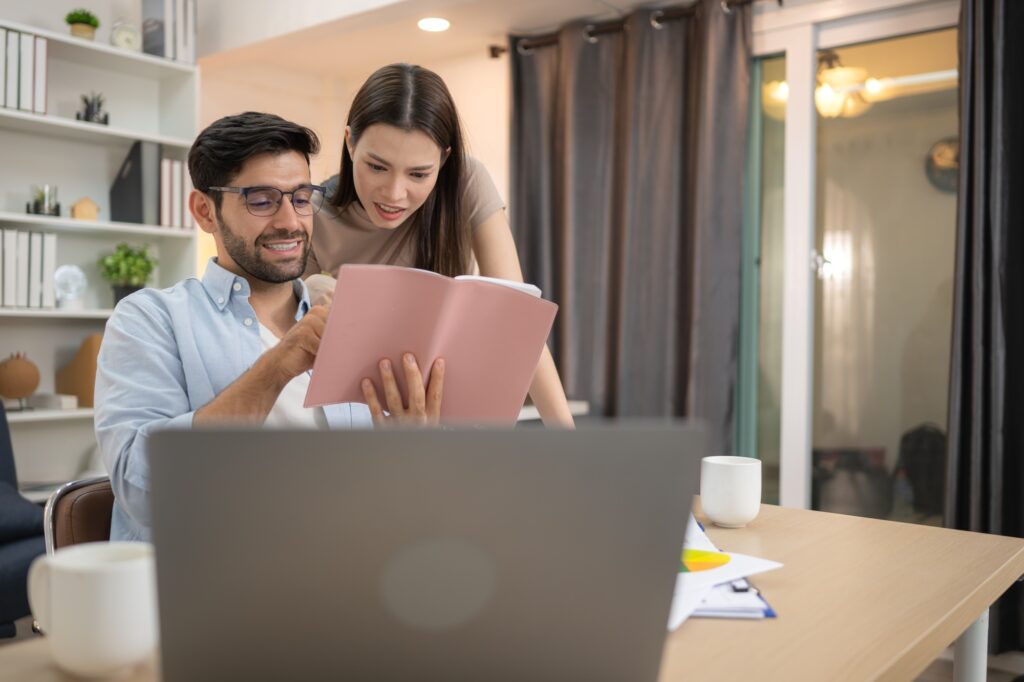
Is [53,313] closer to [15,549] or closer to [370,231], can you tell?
[15,549]

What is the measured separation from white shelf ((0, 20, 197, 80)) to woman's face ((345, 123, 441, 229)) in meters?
2.14

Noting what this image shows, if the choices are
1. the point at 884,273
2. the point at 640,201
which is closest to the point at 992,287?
the point at 884,273

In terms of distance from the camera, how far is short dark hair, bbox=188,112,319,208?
1.49 m

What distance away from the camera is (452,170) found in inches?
72.8

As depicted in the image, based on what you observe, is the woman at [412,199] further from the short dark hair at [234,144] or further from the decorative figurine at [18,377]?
the decorative figurine at [18,377]

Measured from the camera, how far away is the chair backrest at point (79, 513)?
1.18 metres

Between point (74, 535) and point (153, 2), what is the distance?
312 cm

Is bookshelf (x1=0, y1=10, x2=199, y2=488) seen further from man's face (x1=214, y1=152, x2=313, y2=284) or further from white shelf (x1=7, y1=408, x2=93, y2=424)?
man's face (x1=214, y1=152, x2=313, y2=284)

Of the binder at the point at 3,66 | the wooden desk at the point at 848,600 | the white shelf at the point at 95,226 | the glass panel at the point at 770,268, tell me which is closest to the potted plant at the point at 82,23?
the binder at the point at 3,66

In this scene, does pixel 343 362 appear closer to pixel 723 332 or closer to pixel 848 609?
pixel 848 609

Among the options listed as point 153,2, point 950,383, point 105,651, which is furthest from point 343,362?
point 153,2

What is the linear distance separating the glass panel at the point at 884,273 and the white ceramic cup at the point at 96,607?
2781mm

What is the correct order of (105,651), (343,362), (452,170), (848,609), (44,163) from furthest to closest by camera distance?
(44,163)
(452,170)
(343,362)
(848,609)
(105,651)

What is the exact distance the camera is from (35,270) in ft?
10.7
